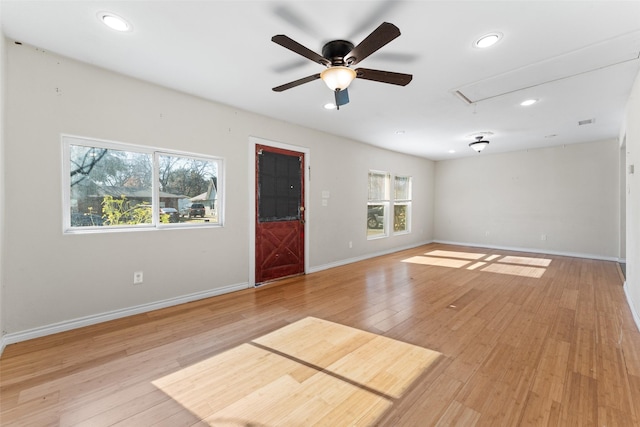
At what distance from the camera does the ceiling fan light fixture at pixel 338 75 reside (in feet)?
7.18

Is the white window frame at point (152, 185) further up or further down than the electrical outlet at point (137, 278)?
further up

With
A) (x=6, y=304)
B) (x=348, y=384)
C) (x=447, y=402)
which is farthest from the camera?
(x=6, y=304)

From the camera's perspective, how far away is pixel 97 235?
9.14 feet

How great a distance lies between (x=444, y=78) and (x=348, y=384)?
3.16 m

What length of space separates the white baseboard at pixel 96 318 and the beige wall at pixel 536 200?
23.7 ft

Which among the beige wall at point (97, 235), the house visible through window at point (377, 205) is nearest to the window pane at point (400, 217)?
the house visible through window at point (377, 205)

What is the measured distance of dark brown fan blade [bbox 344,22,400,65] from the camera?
1664mm

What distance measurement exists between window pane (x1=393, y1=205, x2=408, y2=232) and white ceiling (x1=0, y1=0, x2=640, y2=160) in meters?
3.59

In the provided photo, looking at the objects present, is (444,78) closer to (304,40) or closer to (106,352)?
(304,40)

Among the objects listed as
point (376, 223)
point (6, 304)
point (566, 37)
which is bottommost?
point (6, 304)

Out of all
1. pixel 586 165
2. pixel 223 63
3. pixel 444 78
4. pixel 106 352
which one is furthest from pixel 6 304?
pixel 586 165

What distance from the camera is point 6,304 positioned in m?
2.33

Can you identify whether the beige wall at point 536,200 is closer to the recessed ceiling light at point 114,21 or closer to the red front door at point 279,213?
the red front door at point 279,213

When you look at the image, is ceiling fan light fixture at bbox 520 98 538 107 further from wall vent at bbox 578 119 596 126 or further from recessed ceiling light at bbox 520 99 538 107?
wall vent at bbox 578 119 596 126
